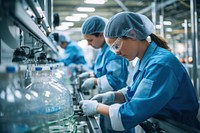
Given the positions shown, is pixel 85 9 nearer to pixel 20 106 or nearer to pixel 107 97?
pixel 107 97

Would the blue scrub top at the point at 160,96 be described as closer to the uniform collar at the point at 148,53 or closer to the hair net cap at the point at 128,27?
the uniform collar at the point at 148,53

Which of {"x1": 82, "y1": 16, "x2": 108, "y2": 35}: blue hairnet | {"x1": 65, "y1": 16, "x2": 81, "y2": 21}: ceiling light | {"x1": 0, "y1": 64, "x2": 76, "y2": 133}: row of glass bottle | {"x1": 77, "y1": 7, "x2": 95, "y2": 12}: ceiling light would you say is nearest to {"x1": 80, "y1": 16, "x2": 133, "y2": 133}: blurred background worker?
{"x1": 82, "y1": 16, "x2": 108, "y2": 35}: blue hairnet

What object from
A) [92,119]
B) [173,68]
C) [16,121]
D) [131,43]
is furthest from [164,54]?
[16,121]

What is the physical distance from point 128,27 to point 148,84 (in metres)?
0.38

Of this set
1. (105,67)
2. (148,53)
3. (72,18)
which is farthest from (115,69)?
(72,18)

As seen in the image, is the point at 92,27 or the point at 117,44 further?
the point at 92,27

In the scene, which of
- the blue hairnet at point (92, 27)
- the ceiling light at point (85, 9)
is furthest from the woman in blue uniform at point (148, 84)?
the ceiling light at point (85, 9)

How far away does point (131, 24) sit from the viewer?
4.49 feet

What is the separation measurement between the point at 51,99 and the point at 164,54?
0.70 metres

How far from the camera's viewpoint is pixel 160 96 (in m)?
1.13

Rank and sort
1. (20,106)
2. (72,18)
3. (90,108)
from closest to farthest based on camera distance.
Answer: (20,106)
(90,108)
(72,18)

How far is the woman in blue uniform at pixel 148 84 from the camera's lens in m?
1.14

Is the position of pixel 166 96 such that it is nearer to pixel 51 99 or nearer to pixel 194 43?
pixel 51 99

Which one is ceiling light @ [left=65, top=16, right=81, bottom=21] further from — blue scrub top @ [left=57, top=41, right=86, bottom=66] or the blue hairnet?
the blue hairnet
